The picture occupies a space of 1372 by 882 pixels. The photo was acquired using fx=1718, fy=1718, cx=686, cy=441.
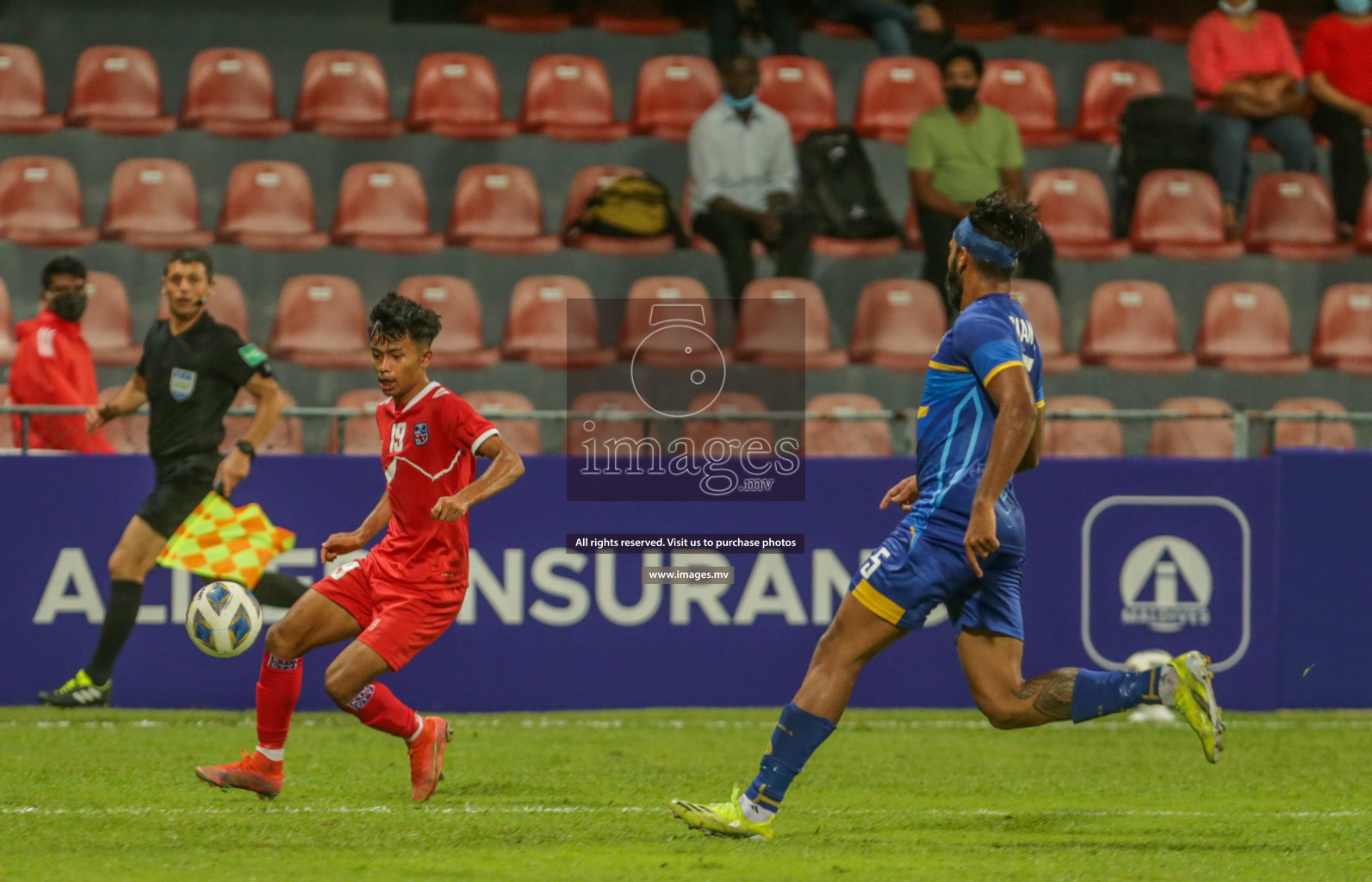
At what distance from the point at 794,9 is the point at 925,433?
10557 mm

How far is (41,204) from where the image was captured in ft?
40.4

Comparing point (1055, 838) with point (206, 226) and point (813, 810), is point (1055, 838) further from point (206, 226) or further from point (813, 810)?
point (206, 226)

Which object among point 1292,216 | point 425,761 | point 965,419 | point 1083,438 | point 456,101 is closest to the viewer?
point 965,419

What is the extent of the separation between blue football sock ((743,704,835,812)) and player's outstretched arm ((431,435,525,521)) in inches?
50.3

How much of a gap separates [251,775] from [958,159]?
7.49 metres

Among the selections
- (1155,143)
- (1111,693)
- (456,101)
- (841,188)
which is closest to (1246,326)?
(1155,143)

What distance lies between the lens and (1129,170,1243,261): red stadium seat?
1307cm

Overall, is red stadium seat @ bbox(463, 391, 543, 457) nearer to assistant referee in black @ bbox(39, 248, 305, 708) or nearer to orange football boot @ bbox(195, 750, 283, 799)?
assistant referee in black @ bbox(39, 248, 305, 708)

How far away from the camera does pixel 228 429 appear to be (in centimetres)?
936

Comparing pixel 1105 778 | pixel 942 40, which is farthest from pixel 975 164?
pixel 1105 778

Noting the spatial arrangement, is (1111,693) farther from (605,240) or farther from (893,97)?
(893,97)

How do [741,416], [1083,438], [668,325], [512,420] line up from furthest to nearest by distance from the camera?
[668,325]
[1083,438]
[512,420]
[741,416]

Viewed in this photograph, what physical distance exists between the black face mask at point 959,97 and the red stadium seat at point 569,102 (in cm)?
265

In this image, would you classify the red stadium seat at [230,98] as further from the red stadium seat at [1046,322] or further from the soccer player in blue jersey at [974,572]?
the soccer player in blue jersey at [974,572]
